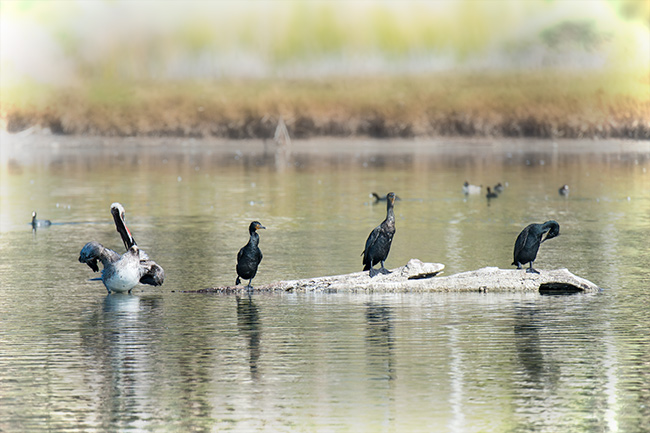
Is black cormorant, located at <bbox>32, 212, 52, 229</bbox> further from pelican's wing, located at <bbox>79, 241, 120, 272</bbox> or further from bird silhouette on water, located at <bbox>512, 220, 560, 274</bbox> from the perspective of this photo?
bird silhouette on water, located at <bbox>512, 220, 560, 274</bbox>

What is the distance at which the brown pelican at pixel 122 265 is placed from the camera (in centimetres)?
2489

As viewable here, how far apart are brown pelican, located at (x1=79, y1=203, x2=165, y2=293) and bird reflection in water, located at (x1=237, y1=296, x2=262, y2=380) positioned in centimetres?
241

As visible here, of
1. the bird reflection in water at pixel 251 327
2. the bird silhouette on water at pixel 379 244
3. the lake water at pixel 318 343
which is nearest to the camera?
the lake water at pixel 318 343

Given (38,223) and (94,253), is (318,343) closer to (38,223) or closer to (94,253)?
(94,253)

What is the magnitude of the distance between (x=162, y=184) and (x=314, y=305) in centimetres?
5496

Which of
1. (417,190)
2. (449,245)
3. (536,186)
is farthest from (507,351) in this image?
(536,186)

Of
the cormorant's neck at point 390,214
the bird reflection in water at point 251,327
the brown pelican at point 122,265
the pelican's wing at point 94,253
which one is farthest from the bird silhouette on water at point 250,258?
the pelican's wing at point 94,253

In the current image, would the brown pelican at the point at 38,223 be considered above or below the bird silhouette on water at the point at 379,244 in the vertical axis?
below

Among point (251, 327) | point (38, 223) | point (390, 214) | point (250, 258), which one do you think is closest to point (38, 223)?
point (38, 223)

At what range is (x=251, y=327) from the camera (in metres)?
20.7

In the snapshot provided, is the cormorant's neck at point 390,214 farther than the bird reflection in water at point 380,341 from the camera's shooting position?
Yes

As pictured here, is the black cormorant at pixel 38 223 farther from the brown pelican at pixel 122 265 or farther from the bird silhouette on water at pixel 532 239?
the bird silhouette on water at pixel 532 239

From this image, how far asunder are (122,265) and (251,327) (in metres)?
5.35

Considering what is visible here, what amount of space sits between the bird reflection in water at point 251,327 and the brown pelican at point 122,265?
241 centimetres
